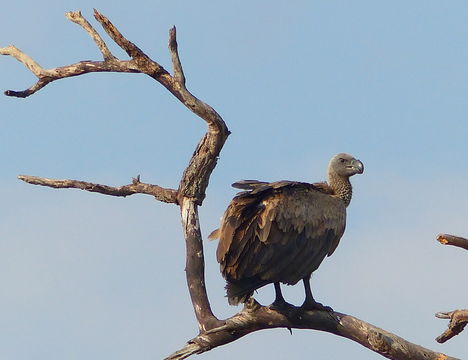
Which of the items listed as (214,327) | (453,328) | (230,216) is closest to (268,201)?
(230,216)

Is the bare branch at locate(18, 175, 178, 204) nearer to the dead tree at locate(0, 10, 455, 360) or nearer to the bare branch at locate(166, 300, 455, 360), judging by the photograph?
the dead tree at locate(0, 10, 455, 360)

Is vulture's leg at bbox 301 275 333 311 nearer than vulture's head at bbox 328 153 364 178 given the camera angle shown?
Yes

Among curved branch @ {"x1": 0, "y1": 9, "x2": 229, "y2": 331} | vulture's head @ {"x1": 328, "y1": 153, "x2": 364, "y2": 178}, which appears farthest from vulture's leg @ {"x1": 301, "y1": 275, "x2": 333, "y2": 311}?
vulture's head @ {"x1": 328, "y1": 153, "x2": 364, "y2": 178}

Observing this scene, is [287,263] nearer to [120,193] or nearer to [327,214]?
[327,214]

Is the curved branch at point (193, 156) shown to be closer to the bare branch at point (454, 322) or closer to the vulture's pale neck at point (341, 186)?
the vulture's pale neck at point (341, 186)

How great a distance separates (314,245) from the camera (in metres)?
12.0

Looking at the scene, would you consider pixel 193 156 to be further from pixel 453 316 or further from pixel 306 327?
pixel 453 316

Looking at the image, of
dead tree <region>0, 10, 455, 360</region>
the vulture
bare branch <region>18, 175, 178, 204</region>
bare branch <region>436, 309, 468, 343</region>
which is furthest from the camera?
bare branch <region>18, 175, 178, 204</region>

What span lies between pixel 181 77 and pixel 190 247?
5.16ft

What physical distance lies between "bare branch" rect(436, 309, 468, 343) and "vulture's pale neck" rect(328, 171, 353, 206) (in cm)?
265

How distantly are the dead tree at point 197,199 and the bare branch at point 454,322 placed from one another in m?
0.18

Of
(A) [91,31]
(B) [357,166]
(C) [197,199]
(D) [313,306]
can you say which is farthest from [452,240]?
(A) [91,31]

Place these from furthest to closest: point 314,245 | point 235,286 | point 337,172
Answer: point 337,172 → point 314,245 → point 235,286

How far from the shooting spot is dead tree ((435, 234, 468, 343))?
10.1m
